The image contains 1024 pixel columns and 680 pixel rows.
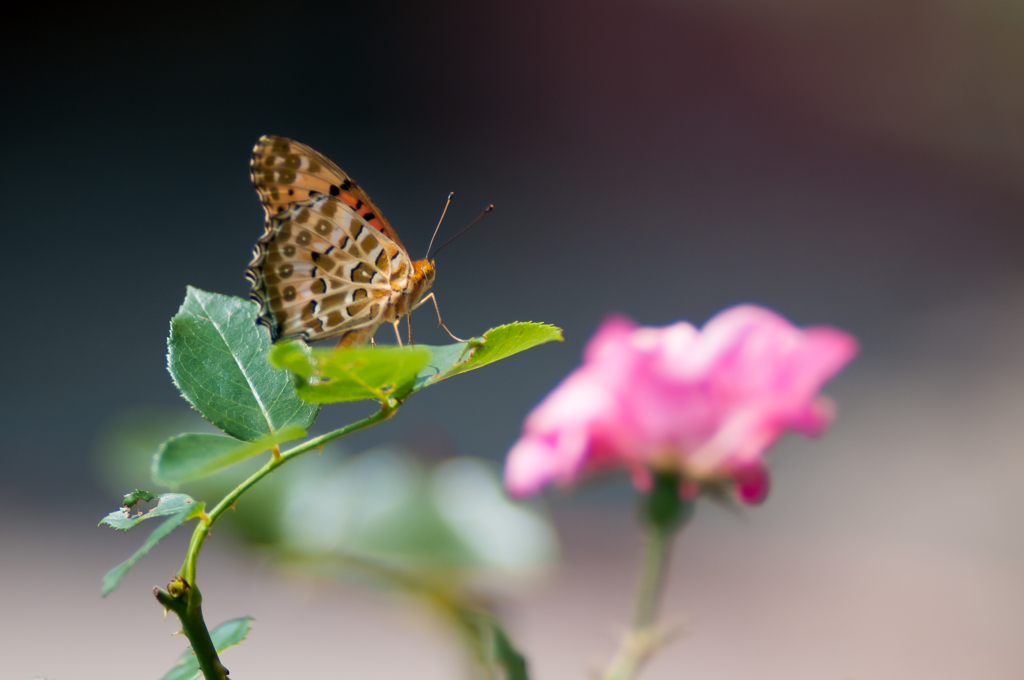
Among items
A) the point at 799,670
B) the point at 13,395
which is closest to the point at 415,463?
the point at 799,670

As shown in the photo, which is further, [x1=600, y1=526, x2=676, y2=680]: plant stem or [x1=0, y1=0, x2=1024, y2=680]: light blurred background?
[x1=0, y1=0, x2=1024, y2=680]: light blurred background

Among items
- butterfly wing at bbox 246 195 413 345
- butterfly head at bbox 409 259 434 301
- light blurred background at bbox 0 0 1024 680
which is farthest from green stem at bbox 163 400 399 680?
light blurred background at bbox 0 0 1024 680

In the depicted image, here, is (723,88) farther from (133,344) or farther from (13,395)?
(13,395)

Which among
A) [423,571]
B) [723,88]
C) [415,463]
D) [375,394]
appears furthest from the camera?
[723,88]

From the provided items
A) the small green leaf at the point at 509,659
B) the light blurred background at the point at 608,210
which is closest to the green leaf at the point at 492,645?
the small green leaf at the point at 509,659

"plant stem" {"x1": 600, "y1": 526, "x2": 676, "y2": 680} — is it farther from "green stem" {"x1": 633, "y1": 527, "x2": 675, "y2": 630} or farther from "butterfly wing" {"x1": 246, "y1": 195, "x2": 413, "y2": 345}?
"butterfly wing" {"x1": 246, "y1": 195, "x2": 413, "y2": 345}

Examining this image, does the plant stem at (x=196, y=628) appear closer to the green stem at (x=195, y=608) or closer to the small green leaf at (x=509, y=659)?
the green stem at (x=195, y=608)
